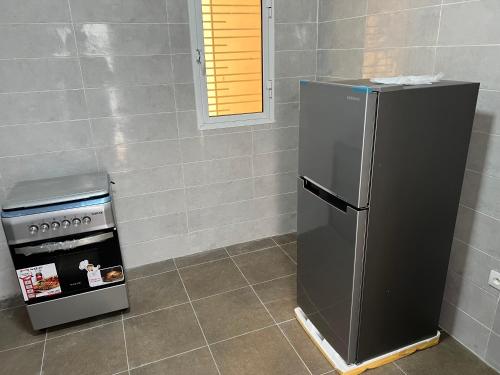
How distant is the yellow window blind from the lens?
253cm

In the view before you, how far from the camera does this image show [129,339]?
6.85ft

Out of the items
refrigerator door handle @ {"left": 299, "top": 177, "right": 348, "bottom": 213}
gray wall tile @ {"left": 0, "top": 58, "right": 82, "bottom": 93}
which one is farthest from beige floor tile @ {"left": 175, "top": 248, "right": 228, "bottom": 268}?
gray wall tile @ {"left": 0, "top": 58, "right": 82, "bottom": 93}

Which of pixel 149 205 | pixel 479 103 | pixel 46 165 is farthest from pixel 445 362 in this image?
pixel 46 165

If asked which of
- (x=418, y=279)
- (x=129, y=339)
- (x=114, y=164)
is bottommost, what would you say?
(x=129, y=339)

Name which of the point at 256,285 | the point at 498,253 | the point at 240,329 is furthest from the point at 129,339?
the point at 498,253

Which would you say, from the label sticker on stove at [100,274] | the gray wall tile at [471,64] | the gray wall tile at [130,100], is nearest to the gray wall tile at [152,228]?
the label sticker on stove at [100,274]

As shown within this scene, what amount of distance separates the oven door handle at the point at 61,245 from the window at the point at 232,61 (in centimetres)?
106

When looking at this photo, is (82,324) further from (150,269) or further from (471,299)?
(471,299)

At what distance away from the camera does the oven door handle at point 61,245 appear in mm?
1949

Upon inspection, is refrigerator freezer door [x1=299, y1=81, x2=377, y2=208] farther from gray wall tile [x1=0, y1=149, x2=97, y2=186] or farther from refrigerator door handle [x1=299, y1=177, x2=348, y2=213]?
gray wall tile [x1=0, y1=149, x2=97, y2=186]

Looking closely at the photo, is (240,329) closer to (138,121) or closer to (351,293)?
(351,293)

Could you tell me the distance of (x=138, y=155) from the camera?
101 inches

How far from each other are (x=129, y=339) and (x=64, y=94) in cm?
150

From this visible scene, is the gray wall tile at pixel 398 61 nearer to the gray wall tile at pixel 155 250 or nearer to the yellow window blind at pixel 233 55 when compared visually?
the yellow window blind at pixel 233 55
